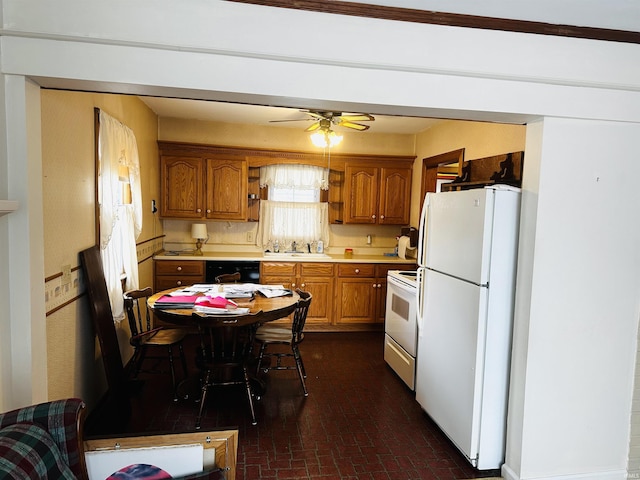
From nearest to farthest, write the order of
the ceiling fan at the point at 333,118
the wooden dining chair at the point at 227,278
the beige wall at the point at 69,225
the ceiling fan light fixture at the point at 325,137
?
the beige wall at the point at 69,225, the ceiling fan at the point at 333,118, the ceiling fan light fixture at the point at 325,137, the wooden dining chair at the point at 227,278

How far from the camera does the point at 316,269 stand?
495cm

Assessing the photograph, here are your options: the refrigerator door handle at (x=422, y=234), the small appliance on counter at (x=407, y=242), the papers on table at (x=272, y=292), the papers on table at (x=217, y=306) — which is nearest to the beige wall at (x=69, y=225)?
the papers on table at (x=217, y=306)

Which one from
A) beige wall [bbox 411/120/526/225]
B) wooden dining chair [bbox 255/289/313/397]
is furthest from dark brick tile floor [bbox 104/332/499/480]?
beige wall [bbox 411/120/526/225]

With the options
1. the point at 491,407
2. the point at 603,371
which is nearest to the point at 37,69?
the point at 491,407

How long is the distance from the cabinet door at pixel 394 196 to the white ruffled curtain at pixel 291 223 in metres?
0.81

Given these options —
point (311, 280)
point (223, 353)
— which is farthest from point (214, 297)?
point (311, 280)

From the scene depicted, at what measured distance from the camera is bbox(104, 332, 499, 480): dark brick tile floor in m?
2.42

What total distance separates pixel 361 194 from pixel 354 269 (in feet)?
3.48

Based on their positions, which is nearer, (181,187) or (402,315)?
(402,315)

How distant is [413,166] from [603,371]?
363 cm

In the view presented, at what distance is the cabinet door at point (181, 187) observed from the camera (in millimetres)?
4930

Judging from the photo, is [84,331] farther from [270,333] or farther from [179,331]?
[270,333]

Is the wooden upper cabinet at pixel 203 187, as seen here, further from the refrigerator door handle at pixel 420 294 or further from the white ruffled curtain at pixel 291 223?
the refrigerator door handle at pixel 420 294

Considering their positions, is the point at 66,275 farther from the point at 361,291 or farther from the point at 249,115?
the point at 361,291
